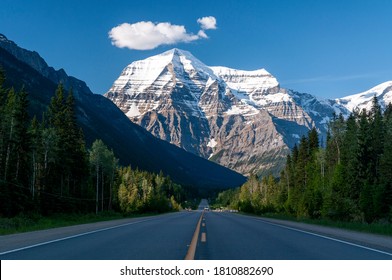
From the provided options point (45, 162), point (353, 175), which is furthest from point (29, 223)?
point (353, 175)

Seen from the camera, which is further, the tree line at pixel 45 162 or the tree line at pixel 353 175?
the tree line at pixel 353 175

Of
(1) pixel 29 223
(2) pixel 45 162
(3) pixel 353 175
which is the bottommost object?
(1) pixel 29 223

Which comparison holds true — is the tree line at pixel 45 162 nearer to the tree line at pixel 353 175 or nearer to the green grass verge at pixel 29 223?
the green grass verge at pixel 29 223

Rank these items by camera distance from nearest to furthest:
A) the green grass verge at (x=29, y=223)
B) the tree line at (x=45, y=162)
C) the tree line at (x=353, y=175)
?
the green grass verge at (x=29, y=223)
the tree line at (x=45, y=162)
the tree line at (x=353, y=175)

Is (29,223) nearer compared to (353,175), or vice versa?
(29,223)

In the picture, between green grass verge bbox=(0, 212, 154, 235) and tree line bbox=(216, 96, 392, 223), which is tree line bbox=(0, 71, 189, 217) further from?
tree line bbox=(216, 96, 392, 223)

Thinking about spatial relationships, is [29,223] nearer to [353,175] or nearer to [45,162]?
[45,162]

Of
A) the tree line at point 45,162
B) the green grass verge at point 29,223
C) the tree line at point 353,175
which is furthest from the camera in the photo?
the tree line at point 353,175

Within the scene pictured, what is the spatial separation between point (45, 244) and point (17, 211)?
30.1m

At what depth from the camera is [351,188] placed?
2201 inches

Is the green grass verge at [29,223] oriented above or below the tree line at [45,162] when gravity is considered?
below

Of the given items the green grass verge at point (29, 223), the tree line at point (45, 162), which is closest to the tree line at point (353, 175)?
the green grass verge at point (29, 223)

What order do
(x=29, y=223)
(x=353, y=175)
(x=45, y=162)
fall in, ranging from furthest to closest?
(x=353, y=175) < (x=45, y=162) < (x=29, y=223)
